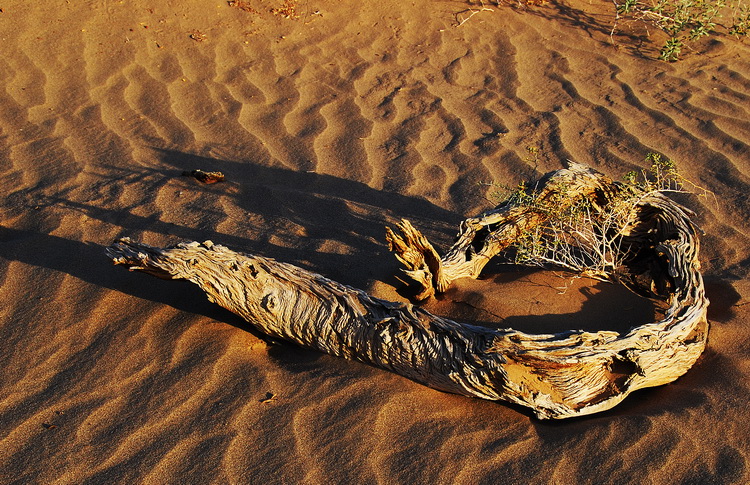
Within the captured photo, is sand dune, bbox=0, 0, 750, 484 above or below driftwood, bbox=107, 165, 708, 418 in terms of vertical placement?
below

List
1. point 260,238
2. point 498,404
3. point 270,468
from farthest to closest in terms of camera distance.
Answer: point 260,238 < point 498,404 < point 270,468

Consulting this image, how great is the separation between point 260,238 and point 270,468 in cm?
147

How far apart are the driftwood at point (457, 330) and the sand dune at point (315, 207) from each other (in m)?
0.10

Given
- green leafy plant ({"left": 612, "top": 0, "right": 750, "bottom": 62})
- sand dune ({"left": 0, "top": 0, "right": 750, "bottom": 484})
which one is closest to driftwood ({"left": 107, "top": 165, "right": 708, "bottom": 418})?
sand dune ({"left": 0, "top": 0, "right": 750, "bottom": 484})

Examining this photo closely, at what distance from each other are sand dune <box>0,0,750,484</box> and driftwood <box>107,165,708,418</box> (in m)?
0.10

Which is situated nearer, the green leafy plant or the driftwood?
the driftwood

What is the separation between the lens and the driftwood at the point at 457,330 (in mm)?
2416

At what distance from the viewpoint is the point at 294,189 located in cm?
396

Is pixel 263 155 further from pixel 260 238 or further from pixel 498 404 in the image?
pixel 498 404

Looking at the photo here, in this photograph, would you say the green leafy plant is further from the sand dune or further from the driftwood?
the driftwood

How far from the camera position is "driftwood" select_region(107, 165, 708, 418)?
2416 mm

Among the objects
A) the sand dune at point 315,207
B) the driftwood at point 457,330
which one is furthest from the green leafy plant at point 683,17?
the driftwood at point 457,330

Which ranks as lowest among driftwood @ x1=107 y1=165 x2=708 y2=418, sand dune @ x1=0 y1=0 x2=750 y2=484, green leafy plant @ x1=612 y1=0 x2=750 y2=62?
sand dune @ x1=0 y1=0 x2=750 y2=484

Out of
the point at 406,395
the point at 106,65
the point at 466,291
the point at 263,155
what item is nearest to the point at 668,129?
the point at 466,291
